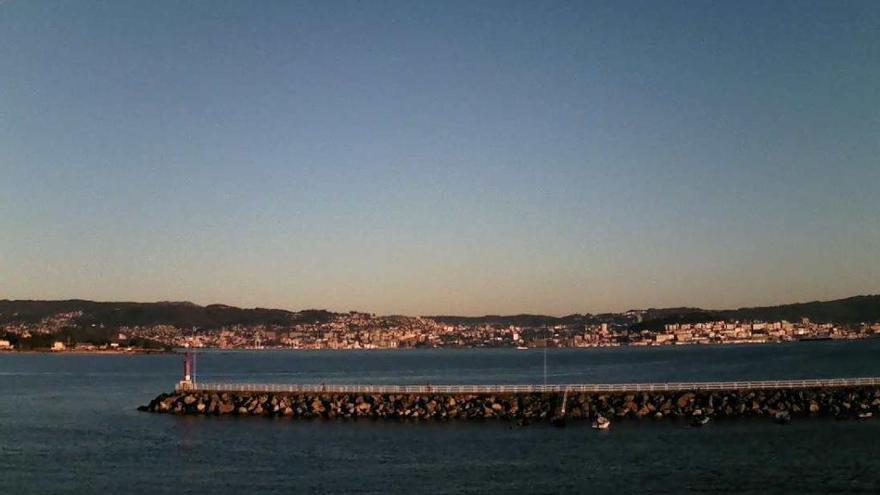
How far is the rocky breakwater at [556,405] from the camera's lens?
45.0m

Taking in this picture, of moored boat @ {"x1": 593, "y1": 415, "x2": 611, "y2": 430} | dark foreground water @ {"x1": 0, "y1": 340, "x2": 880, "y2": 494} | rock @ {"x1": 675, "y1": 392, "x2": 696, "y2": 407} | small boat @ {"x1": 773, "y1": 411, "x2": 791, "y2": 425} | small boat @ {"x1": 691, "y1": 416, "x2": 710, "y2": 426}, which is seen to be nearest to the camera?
dark foreground water @ {"x1": 0, "y1": 340, "x2": 880, "y2": 494}

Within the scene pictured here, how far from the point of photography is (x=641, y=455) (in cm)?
3425

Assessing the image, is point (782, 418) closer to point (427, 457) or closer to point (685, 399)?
point (685, 399)

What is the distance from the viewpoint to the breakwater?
148 ft

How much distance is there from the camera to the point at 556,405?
46.1m

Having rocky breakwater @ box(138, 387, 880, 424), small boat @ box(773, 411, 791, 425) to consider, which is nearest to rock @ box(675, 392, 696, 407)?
rocky breakwater @ box(138, 387, 880, 424)

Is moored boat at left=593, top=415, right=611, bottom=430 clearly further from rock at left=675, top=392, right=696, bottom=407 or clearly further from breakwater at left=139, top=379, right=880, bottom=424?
rock at left=675, top=392, right=696, bottom=407

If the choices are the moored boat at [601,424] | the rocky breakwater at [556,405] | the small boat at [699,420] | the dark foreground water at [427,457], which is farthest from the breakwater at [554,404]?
the moored boat at [601,424]

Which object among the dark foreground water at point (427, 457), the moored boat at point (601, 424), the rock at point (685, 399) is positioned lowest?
the dark foreground water at point (427, 457)

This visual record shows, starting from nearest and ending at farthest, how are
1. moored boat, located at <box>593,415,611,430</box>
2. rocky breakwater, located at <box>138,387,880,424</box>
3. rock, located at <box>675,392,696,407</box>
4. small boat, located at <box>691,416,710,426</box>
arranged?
moored boat, located at <box>593,415,611,430</box> < small boat, located at <box>691,416,710,426</box> < rocky breakwater, located at <box>138,387,880,424</box> < rock, located at <box>675,392,696,407</box>

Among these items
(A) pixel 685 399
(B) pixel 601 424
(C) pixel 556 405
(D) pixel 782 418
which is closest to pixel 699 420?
(A) pixel 685 399

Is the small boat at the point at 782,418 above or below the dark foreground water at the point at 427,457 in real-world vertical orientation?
above

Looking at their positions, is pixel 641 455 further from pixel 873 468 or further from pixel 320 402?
pixel 320 402

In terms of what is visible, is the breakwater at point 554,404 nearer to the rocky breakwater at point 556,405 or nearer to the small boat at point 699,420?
the rocky breakwater at point 556,405
